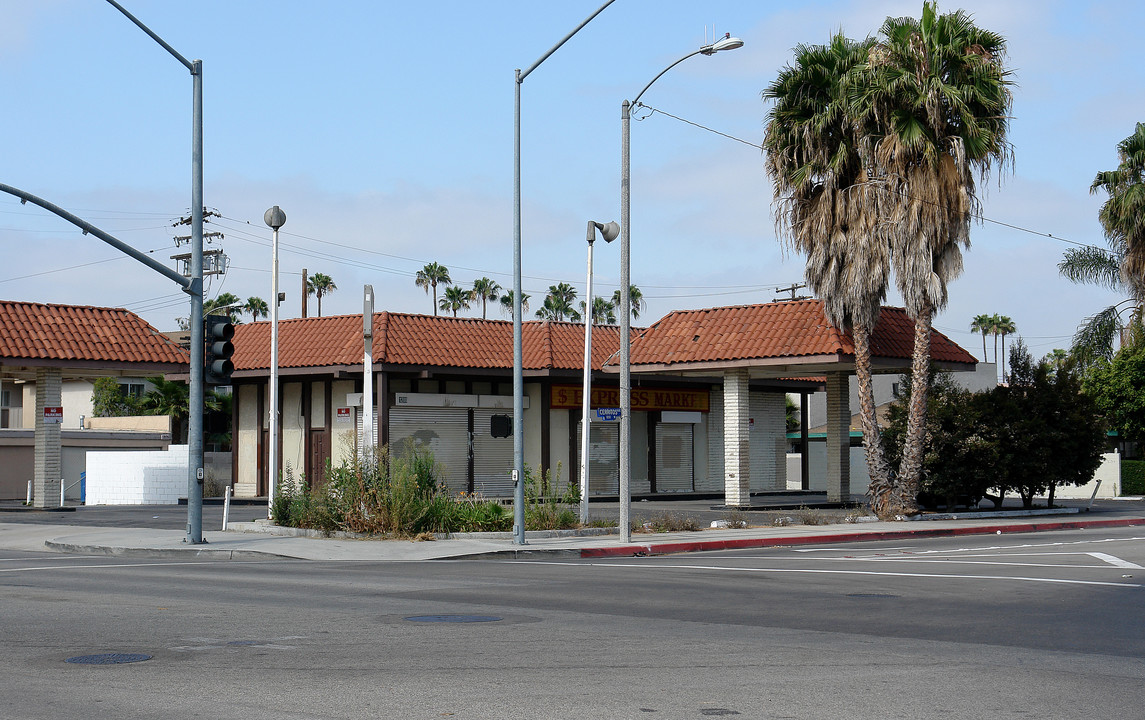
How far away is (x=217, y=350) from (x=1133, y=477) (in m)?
38.3

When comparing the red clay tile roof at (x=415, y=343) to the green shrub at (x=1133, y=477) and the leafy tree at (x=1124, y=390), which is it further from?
the green shrub at (x=1133, y=477)

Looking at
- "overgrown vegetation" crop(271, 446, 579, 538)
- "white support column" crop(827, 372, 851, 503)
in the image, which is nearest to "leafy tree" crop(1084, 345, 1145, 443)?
"white support column" crop(827, 372, 851, 503)

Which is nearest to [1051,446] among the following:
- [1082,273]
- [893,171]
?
[893,171]

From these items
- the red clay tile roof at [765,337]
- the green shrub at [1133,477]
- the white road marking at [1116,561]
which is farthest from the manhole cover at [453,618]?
the green shrub at [1133,477]

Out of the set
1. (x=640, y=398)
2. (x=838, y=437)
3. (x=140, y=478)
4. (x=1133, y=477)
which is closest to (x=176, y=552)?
(x=838, y=437)

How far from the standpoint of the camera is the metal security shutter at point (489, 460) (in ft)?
137

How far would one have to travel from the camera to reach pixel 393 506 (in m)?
23.8

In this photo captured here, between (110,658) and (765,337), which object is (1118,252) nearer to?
(765,337)

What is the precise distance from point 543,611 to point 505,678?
407cm

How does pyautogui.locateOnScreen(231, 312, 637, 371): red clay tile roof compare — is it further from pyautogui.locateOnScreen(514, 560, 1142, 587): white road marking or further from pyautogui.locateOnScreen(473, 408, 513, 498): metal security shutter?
pyautogui.locateOnScreen(514, 560, 1142, 587): white road marking

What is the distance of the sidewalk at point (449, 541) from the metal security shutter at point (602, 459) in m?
16.2

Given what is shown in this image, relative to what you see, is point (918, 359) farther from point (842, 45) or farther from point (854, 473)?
point (854, 473)

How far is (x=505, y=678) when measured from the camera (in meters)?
8.52

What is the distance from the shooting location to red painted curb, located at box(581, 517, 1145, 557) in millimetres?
22156
